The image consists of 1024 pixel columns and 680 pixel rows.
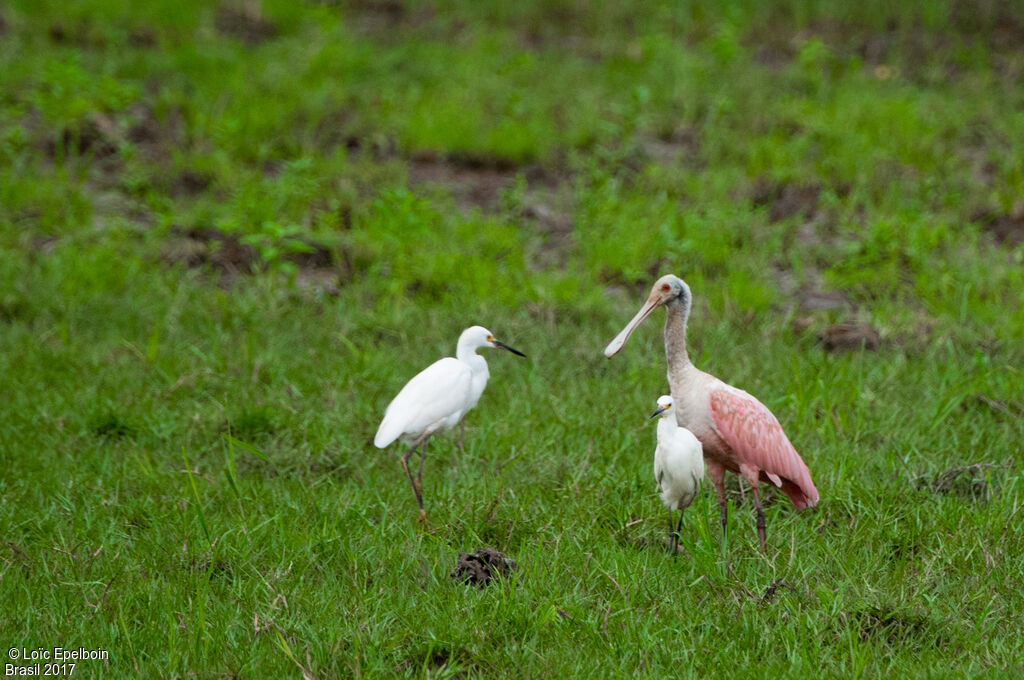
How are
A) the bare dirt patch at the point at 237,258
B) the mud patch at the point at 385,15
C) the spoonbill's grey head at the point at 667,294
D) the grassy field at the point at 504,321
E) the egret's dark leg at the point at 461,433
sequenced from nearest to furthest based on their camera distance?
the grassy field at the point at 504,321 → the spoonbill's grey head at the point at 667,294 → the egret's dark leg at the point at 461,433 → the bare dirt patch at the point at 237,258 → the mud patch at the point at 385,15

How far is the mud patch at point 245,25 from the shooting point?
11.1 meters

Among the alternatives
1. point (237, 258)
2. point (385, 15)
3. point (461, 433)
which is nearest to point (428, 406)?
Answer: point (461, 433)

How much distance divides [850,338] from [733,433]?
7.95ft

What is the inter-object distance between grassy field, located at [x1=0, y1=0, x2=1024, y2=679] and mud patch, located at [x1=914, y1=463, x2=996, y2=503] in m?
0.01

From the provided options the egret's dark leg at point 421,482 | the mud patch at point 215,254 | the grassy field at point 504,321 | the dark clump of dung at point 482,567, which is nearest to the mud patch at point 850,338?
the grassy field at point 504,321

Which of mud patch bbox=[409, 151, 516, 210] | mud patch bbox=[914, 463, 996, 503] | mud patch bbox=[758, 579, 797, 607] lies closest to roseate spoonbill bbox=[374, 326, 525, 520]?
A: mud patch bbox=[758, 579, 797, 607]

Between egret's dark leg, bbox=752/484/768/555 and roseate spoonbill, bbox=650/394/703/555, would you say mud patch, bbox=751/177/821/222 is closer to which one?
egret's dark leg, bbox=752/484/768/555

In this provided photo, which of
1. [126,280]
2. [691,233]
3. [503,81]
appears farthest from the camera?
[503,81]

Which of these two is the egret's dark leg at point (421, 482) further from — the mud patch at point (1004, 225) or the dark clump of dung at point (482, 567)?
the mud patch at point (1004, 225)

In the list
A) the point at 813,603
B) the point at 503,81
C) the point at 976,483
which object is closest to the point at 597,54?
the point at 503,81

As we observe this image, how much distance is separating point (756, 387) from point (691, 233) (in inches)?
77.5

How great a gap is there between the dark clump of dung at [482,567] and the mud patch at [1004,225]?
5076mm

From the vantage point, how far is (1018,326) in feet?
21.3

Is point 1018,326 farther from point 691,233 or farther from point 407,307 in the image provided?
point 407,307
